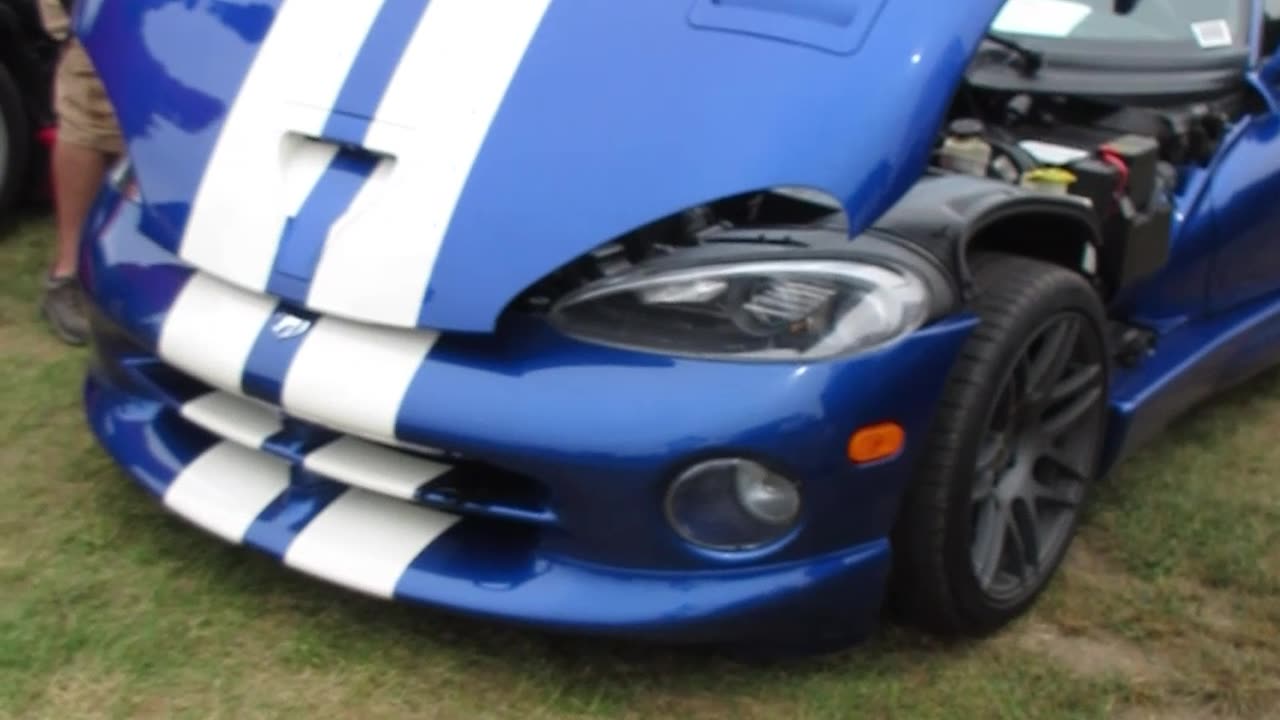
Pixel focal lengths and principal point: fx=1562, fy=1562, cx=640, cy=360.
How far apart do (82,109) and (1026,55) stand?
220 cm

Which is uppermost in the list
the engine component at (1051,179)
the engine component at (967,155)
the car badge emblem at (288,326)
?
the car badge emblem at (288,326)

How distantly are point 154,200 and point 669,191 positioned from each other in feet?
2.90

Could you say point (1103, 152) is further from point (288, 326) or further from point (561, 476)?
point (288, 326)

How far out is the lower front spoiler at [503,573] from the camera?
2.28 meters

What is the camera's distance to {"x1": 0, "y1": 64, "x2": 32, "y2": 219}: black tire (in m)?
4.37

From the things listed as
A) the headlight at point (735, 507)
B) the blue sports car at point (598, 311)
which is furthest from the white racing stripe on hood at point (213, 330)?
the headlight at point (735, 507)

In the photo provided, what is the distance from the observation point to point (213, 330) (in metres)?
2.41

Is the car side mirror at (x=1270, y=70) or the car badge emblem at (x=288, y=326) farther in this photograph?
the car side mirror at (x=1270, y=70)

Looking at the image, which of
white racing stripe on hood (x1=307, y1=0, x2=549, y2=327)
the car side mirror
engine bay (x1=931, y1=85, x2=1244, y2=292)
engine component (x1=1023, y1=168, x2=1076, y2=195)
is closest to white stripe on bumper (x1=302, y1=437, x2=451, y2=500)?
white racing stripe on hood (x1=307, y1=0, x2=549, y2=327)

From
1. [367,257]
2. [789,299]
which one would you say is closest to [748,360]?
[789,299]

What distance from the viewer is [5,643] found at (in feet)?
8.13

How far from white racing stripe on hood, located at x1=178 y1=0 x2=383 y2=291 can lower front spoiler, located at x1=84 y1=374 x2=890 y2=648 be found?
14.2 inches

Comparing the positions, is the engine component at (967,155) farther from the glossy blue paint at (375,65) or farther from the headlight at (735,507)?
the glossy blue paint at (375,65)

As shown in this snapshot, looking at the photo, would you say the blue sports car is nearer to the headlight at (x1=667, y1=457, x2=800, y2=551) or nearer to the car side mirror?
the headlight at (x1=667, y1=457, x2=800, y2=551)
